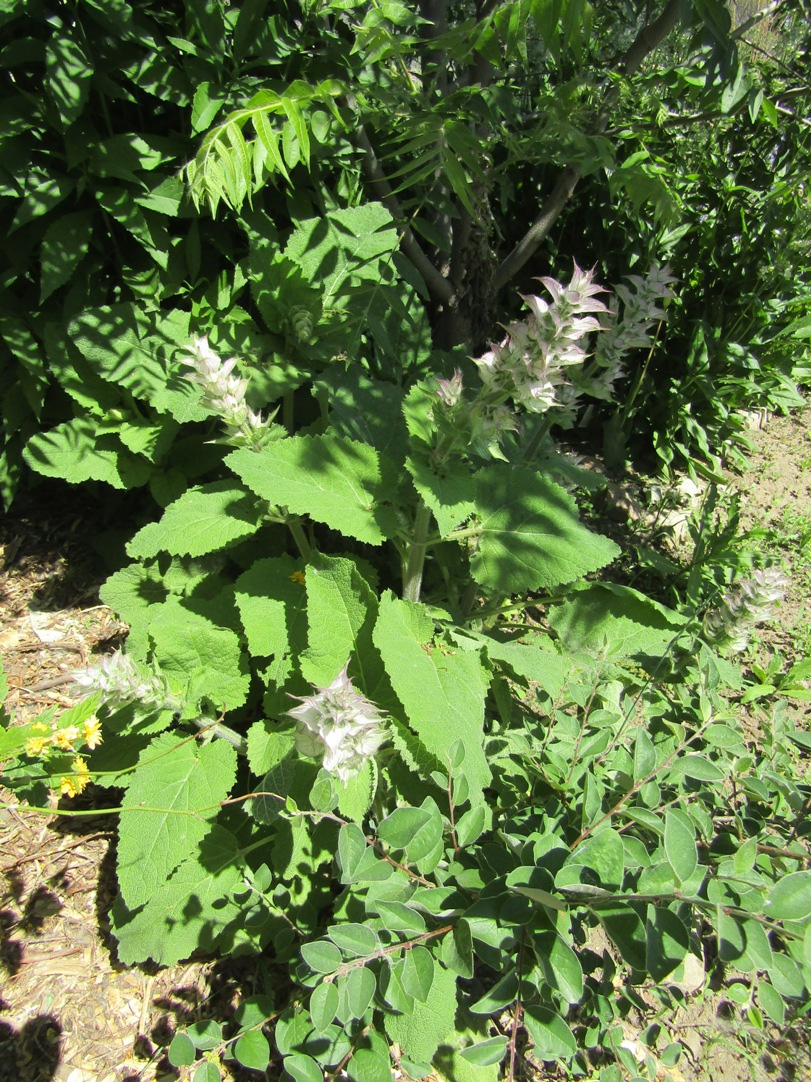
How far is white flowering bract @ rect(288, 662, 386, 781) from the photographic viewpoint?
4.42 ft

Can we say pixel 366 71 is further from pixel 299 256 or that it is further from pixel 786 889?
pixel 786 889

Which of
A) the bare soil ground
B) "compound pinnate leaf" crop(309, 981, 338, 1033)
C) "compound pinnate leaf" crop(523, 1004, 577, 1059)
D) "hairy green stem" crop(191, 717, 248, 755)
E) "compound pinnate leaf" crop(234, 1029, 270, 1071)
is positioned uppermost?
"compound pinnate leaf" crop(523, 1004, 577, 1059)

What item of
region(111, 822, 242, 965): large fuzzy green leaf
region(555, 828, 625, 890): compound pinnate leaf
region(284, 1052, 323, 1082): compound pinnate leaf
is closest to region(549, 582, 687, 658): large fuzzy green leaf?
region(555, 828, 625, 890): compound pinnate leaf

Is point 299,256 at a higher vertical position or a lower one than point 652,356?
lower

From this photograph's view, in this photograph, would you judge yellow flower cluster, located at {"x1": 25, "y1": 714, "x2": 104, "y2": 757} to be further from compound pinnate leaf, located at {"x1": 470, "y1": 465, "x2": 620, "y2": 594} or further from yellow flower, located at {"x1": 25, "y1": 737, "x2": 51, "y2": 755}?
compound pinnate leaf, located at {"x1": 470, "y1": 465, "x2": 620, "y2": 594}

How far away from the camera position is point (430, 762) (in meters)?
1.70

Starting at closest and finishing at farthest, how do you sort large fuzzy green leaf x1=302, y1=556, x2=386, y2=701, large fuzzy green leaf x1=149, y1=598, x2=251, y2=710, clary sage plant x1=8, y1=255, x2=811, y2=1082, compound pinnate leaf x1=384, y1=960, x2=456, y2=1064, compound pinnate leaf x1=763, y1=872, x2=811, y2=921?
compound pinnate leaf x1=763, y1=872, x2=811, y2=921 < clary sage plant x1=8, y1=255, x2=811, y2=1082 < compound pinnate leaf x1=384, y1=960, x2=456, y2=1064 < large fuzzy green leaf x1=302, y1=556, x2=386, y2=701 < large fuzzy green leaf x1=149, y1=598, x2=251, y2=710

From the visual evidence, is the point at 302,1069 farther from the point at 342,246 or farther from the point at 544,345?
the point at 342,246

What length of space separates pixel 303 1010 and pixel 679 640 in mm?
1362

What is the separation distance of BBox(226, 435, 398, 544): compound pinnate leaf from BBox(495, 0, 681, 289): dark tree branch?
124 cm

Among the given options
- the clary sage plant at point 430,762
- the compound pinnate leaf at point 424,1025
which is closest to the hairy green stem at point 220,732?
the clary sage plant at point 430,762

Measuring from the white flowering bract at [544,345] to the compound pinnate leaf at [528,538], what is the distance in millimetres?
439

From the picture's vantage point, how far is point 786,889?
1017 mm

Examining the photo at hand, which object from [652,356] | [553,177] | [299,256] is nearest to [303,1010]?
[299,256]
